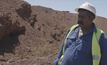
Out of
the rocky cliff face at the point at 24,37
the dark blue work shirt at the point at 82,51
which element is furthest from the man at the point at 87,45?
the rocky cliff face at the point at 24,37

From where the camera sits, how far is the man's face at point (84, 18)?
5.04m

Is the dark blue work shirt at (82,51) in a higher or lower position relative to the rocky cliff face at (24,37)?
higher

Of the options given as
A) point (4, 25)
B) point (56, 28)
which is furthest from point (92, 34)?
point (56, 28)

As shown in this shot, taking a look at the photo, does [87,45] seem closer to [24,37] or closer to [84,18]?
[84,18]

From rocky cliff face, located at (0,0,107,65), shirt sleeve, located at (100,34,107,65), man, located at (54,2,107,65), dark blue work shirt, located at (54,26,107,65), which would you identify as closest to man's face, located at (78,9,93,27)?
man, located at (54,2,107,65)

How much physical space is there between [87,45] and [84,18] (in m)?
0.37

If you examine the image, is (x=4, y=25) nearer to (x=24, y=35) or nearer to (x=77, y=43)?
(x=24, y=35)

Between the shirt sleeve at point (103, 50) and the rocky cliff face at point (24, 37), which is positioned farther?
the rocky cliff face at point (24, 37)

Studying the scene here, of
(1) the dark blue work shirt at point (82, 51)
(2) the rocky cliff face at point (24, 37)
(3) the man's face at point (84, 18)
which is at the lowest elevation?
(2) the rocky cliff face at point (24, 37)

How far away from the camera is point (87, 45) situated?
505 cm

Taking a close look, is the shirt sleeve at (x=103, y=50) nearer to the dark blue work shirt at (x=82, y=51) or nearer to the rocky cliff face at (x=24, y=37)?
the dark blue work shirt at (x=82, y=51)

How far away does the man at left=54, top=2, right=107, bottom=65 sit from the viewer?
500cm

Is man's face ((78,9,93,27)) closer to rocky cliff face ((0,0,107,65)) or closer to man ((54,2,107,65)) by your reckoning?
man ((54,2,107,65))

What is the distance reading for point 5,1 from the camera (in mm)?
18516
